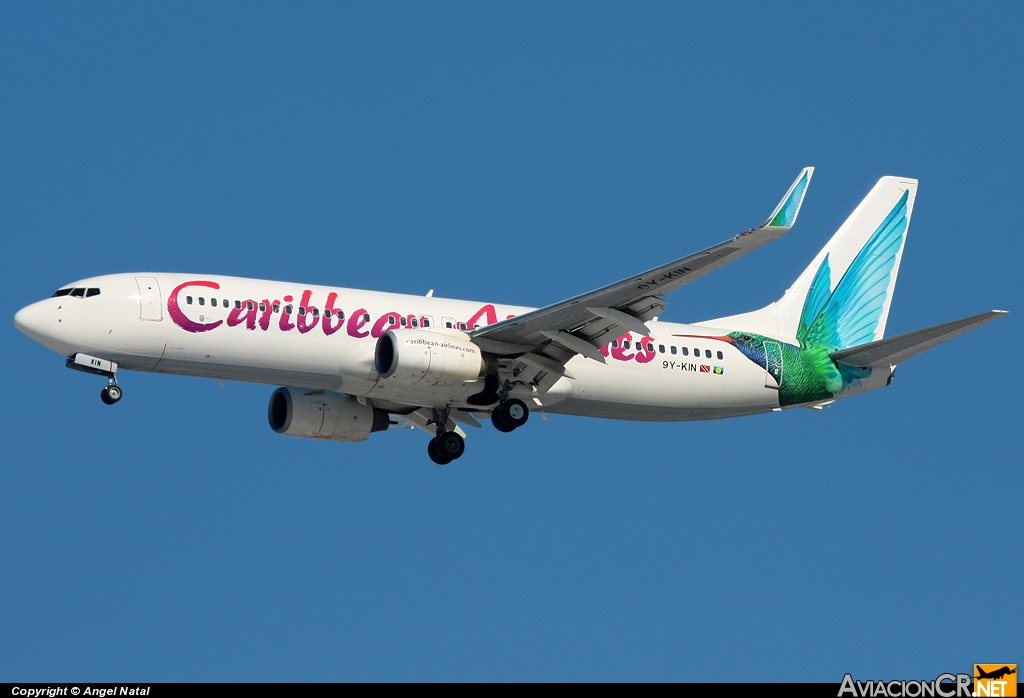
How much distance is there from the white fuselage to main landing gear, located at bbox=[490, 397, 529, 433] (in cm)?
59

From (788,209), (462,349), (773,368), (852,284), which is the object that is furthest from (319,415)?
(852,284)

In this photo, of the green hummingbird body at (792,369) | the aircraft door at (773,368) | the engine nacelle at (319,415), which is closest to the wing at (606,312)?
the engine nacelle at (319,415)

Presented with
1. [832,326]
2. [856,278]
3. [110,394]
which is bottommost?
[110,394]

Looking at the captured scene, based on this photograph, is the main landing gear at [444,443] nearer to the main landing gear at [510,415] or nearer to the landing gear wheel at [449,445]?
the landing gear wheel at [449,445]

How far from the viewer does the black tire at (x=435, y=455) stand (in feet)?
144

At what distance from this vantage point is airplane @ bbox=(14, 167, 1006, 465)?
3866 cm

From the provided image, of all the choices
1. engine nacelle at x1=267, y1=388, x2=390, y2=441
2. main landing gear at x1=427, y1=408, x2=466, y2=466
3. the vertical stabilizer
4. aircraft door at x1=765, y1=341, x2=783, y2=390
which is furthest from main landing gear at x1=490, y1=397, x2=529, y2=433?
the vertical stabilizer

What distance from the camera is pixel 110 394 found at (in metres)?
39.0

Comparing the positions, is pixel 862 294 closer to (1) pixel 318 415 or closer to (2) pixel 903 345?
(2) pixel 903 345

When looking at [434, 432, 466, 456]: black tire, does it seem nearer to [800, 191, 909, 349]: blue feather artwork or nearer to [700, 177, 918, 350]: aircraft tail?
[700, 177, 918, 350]: aircraft tail

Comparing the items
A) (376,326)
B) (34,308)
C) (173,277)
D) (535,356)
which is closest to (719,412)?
(535,356)

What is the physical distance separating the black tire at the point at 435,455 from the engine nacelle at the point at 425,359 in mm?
4487

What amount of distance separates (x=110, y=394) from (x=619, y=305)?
1303 cm

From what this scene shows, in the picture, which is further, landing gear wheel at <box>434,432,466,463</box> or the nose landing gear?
landing gear wheel at <box>434,432,466,463</box>
